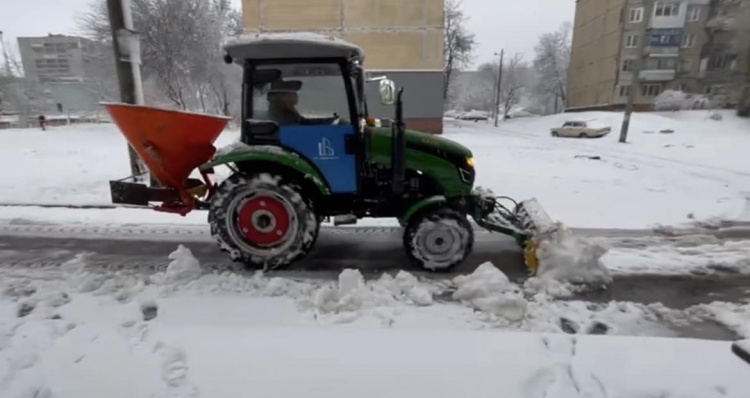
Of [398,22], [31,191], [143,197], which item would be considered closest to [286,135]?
[143,197]

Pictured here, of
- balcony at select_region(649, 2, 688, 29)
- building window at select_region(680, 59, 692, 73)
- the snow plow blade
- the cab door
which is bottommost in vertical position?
the snow plow blade

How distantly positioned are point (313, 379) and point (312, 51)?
9.60 feet

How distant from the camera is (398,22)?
78.4 feet

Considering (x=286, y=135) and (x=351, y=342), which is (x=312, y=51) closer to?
(x=286, y=135)

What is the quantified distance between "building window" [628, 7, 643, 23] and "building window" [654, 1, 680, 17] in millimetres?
1469

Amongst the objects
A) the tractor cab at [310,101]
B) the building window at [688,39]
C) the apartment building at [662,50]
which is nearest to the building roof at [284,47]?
the tractor cab at [310,101]

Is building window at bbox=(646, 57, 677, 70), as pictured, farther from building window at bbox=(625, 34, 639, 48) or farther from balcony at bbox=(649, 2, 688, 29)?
balcony at bbox=(649, 2, 688, 29)

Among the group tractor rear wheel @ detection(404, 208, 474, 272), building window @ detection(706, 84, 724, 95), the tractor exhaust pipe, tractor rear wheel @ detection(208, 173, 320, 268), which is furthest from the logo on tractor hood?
building window @ detection(706, 84, 724, 95)

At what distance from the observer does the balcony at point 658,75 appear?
3828 centimetres

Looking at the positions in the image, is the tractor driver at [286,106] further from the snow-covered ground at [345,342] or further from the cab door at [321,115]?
the snow-covered ground at [345,342]

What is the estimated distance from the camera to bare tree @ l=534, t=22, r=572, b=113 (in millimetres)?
55531

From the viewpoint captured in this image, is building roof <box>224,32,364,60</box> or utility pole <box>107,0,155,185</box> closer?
building roof <box>224,32,364,60</box>

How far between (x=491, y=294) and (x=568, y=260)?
3.33ft

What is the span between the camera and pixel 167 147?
432 centimetres
